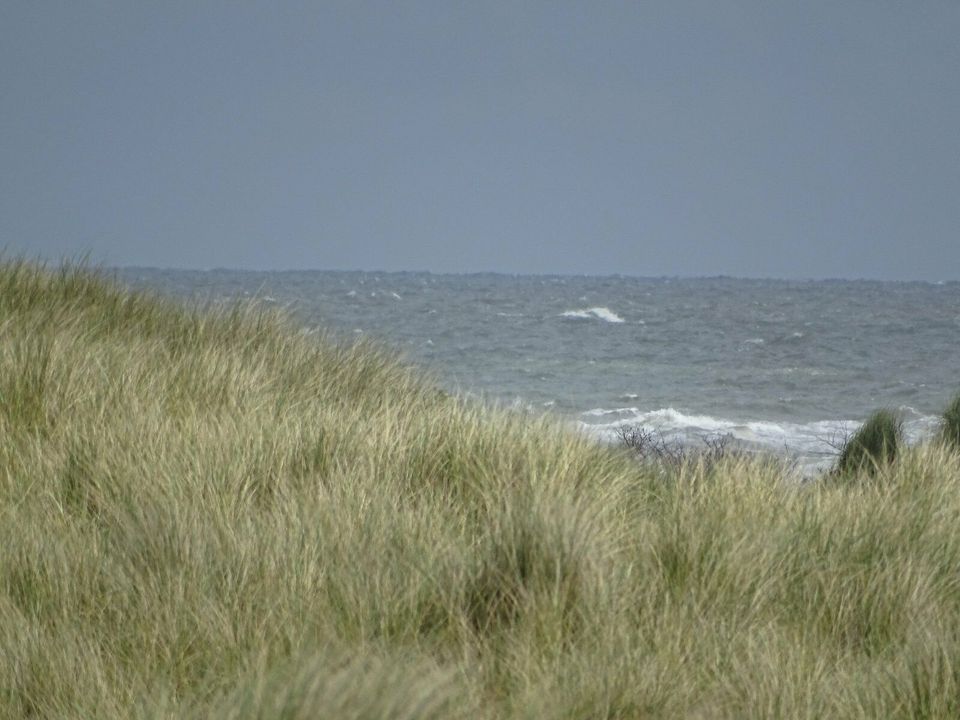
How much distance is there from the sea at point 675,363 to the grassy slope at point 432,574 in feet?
4.25

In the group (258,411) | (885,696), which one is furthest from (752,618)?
(258,411)

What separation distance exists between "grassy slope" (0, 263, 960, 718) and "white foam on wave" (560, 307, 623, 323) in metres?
38.0

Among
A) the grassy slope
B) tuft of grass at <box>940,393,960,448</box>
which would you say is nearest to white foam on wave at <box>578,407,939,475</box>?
tuft of grass at <box>940,393,960,448</box>

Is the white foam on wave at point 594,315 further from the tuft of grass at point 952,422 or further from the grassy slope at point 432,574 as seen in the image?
the grassy slope at point 432,574

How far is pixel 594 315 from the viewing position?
43.8m

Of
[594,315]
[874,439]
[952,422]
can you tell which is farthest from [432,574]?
[594,315]

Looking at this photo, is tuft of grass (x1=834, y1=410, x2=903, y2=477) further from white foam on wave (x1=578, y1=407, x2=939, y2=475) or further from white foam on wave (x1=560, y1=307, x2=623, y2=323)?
Answer: white foam on wave (x1=560, y1=307, x2=623, y2=323)

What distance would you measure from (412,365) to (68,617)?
5123 millimetres

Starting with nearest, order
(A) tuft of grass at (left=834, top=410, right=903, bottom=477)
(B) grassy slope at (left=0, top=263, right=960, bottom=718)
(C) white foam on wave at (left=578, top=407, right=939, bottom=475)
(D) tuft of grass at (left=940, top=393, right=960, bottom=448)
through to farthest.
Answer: (B) grassy slope at (left=0, top=263, right=960, bottom=718), (D) tuft of grass at (left=940, top=393, right=960, bottom=448), (A) tuft of grass at (left=834, top=410, right=903, bottom=477), (C) white foam on wave at (left=578, top=407, right=939, bottom=475)

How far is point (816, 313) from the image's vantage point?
48.6 metres

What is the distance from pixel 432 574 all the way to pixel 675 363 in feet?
74.9

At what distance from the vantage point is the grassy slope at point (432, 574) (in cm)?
270

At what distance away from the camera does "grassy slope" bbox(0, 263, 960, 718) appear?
2.70m

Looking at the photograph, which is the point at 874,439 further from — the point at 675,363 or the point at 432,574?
the point at 675,363
